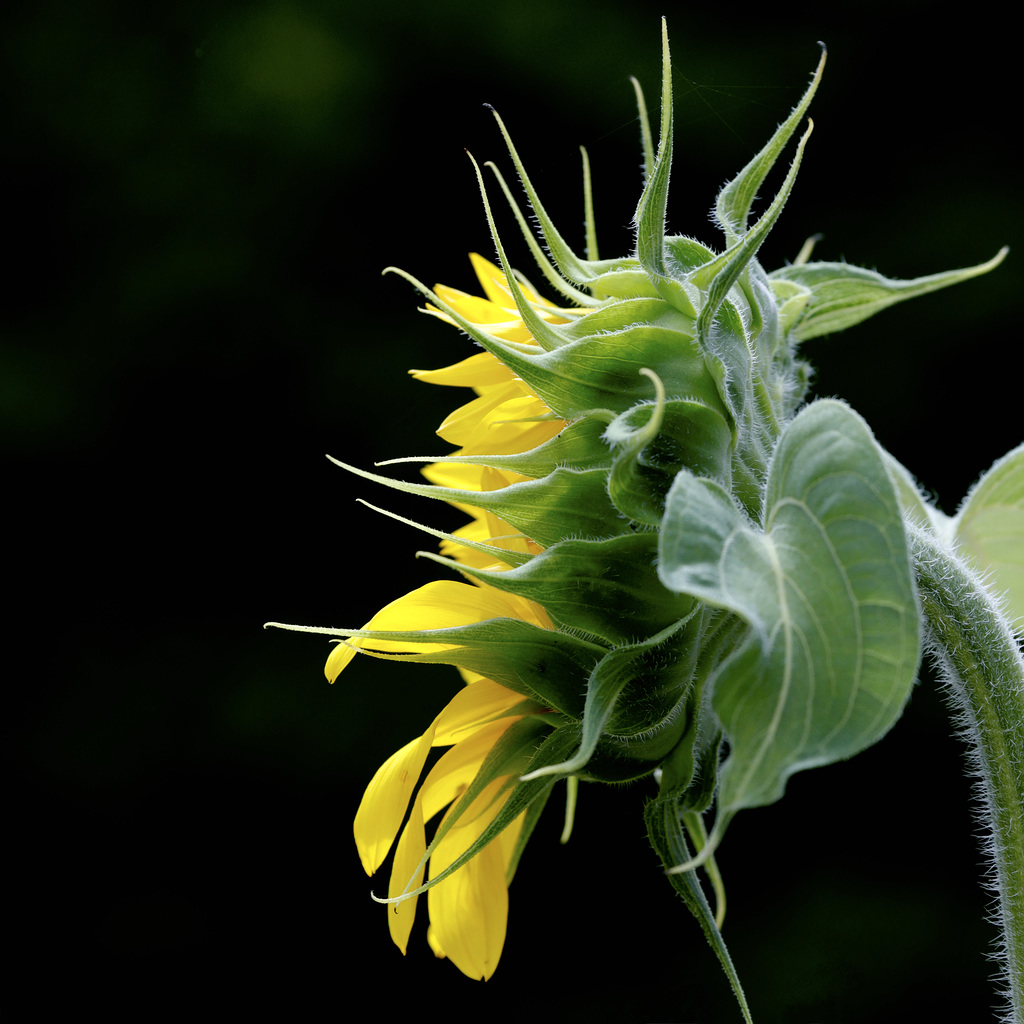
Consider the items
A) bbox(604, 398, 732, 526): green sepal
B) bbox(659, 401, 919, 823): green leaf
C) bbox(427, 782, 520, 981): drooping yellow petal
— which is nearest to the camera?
bbox(659, 401, 919, 823): green leaf

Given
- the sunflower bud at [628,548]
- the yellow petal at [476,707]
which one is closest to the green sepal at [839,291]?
the sunflower bud at [628,548]

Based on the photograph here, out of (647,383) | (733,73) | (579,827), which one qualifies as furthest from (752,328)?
(579,827)

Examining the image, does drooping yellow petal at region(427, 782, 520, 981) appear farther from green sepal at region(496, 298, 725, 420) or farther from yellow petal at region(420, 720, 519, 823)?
green sepal at region(496, 298, 725, 420)

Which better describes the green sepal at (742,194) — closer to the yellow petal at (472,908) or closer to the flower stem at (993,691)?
the flower stem at (993,691)

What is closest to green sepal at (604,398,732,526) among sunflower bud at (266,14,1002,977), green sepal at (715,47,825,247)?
sunflower bud at (266,14,1002,977)

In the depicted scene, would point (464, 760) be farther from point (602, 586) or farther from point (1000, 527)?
point (1000, 527)

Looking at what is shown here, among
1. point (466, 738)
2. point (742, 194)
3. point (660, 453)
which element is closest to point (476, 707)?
point (466, 738)
